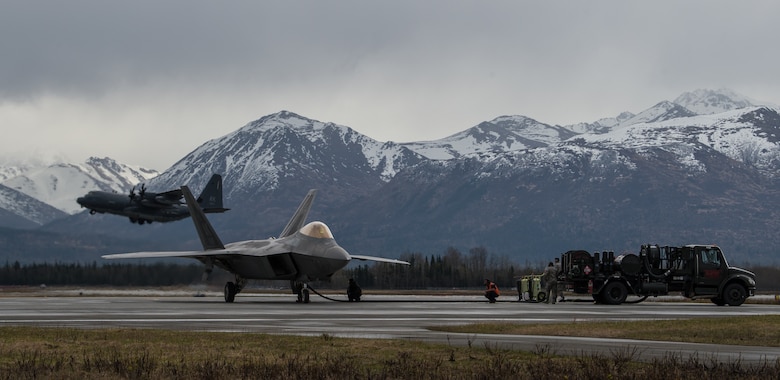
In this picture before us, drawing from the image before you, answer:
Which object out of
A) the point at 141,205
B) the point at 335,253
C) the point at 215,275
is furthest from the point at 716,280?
the point at 141,205

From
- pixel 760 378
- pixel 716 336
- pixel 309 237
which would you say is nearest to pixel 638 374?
pixel 760 378

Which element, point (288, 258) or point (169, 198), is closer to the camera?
point (288, 258)

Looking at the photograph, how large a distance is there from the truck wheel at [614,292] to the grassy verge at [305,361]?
1127 inches

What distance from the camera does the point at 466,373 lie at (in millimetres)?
17953

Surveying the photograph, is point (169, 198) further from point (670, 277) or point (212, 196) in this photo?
point (670, 277)

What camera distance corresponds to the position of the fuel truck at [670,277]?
50688 millimetres

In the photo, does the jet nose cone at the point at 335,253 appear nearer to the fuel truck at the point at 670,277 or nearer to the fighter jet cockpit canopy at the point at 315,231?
the fighter jet cockpit canopy at the point at 315,231

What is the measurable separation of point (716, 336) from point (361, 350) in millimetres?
10096

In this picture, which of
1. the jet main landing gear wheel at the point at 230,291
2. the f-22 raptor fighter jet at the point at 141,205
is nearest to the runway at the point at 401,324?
the jet main landing gear wheel at the point at 230,291

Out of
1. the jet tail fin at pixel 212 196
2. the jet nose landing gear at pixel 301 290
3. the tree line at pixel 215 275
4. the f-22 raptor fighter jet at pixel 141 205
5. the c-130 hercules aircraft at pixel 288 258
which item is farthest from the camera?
the jet tail fin at pixel 212 196

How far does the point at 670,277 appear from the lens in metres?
50.8

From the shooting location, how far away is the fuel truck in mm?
50688

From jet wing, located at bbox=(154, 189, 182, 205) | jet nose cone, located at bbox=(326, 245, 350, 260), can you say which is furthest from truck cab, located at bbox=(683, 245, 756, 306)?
jet wing, located at bbox=(154, 189, 182, 205)

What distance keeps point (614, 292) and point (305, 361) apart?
3386 centimetres
